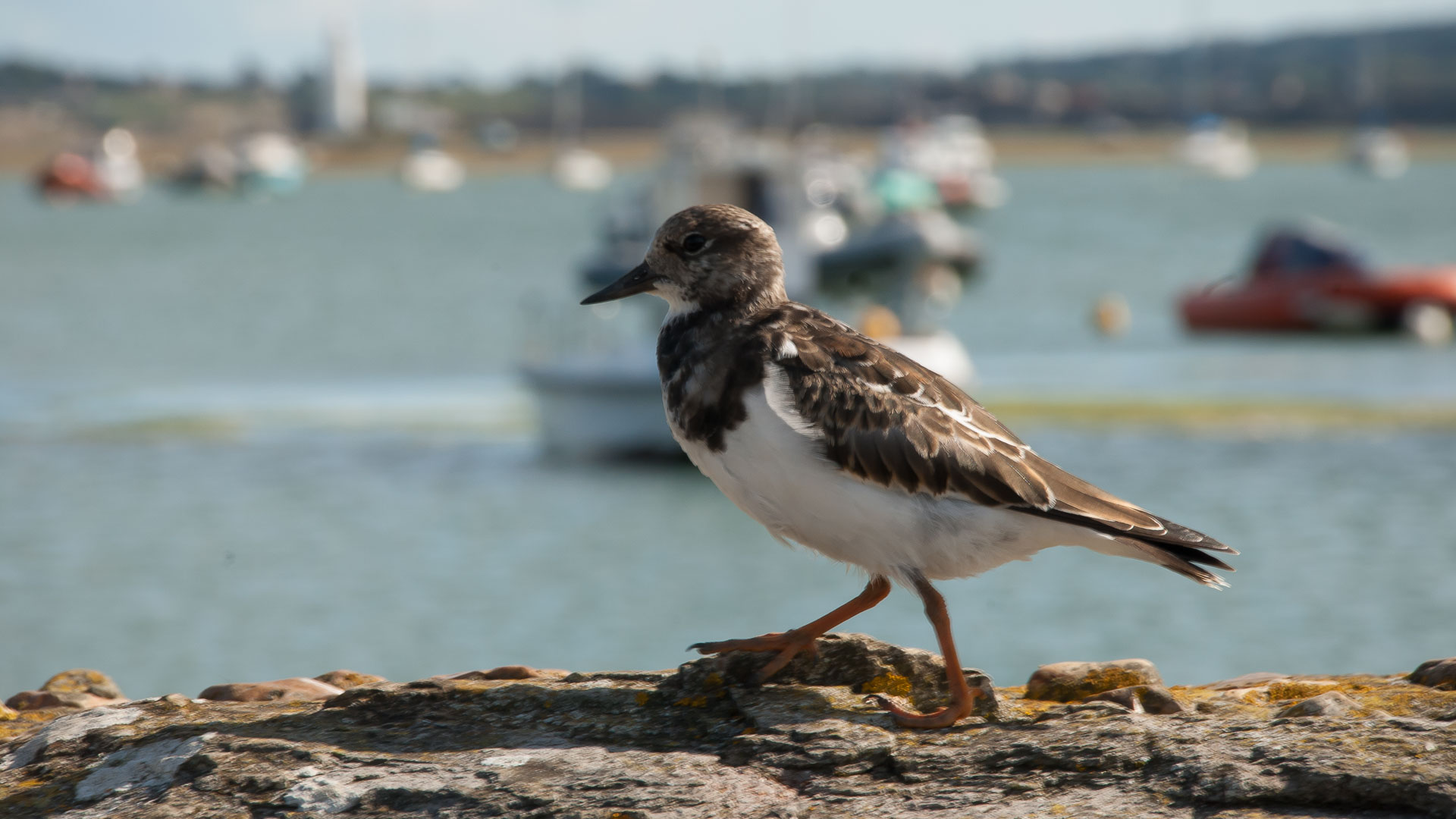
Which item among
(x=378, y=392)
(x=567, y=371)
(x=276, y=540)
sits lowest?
(x=276, y=540)

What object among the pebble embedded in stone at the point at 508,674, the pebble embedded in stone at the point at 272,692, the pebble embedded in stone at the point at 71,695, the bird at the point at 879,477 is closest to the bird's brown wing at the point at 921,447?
the bird at the point at 879,477

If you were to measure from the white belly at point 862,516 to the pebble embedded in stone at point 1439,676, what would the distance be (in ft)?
3.87

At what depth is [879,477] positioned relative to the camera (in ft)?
18.1

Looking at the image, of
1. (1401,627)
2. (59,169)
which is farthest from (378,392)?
(59,169)

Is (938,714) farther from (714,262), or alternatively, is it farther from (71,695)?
(71,695)

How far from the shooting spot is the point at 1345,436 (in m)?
31.4

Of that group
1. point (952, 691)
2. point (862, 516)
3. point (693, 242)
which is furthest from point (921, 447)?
point (693, 242)

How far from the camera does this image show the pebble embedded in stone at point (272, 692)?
605 cm

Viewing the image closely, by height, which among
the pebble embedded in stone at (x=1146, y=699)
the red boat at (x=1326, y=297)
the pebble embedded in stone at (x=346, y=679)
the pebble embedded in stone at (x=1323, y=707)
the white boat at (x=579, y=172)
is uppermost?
the white boat at (x=579, y=172)

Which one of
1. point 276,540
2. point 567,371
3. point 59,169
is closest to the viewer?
point 276,540

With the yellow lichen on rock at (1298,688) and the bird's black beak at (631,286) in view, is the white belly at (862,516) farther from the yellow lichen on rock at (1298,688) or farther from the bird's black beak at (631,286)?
the bird's black beak at (631,286)

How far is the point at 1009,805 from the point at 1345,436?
29.0 metres

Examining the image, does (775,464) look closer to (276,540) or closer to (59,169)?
(276,540)

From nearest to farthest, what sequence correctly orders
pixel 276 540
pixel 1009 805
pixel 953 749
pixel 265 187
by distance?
pixel 1009 805
pixel 953 749
pixel 276 540
pixel 265 187
